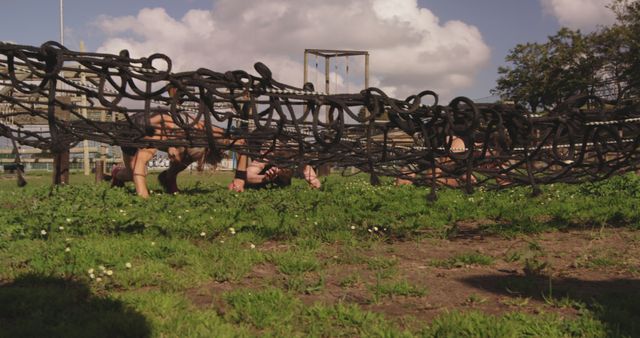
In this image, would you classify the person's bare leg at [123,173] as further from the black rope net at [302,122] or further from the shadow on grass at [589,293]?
the shadow on grass at [589,293]

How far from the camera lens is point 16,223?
5.41 m

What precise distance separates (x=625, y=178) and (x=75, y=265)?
8.15 meters

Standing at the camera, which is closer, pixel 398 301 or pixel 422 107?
pixel 398 301

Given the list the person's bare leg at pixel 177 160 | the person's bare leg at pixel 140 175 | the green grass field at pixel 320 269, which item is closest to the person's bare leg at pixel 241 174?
the person's bare leg at pixel 177 160

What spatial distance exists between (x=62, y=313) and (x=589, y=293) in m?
3.21

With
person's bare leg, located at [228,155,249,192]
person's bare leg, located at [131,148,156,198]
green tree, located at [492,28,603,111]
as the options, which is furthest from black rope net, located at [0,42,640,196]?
green tree, located at [492,28,603,111]

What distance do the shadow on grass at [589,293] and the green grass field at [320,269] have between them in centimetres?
1

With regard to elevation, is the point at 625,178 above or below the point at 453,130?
below

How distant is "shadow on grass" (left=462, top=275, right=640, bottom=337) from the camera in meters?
2.99

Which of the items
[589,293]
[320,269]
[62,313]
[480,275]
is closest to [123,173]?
[320,269]

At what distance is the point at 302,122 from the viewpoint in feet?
12.0

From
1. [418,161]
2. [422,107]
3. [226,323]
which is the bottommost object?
[226,323]

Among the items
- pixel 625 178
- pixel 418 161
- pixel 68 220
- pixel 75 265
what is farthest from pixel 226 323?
pixel 625 178

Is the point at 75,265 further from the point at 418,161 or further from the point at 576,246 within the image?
the point at 576,246
